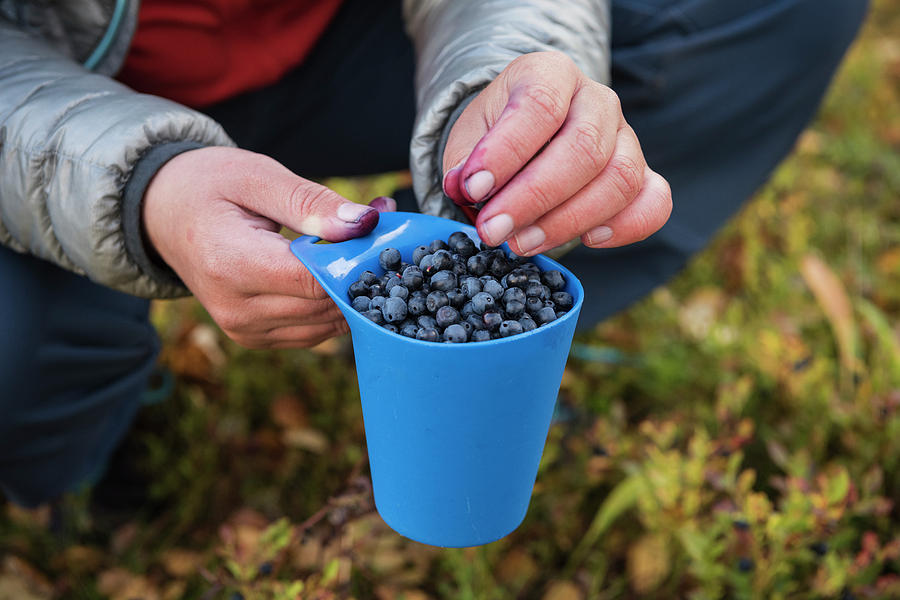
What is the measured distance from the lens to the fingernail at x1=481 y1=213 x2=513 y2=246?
2.49 ft

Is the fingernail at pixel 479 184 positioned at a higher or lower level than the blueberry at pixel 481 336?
higher

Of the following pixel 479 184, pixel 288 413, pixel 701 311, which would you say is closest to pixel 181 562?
pixel 288 413

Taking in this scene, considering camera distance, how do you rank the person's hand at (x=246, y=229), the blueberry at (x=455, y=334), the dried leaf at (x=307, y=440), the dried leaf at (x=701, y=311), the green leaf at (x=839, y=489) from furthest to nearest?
1. the dried leaf at (x=701, y=311)
2. the dried leaf at (x=307, y=440)
3. the green leaf at (x=839, y=489)
4. the person's hand at (x=246, y=229)
5. the blueberry at (x=455, y=334)

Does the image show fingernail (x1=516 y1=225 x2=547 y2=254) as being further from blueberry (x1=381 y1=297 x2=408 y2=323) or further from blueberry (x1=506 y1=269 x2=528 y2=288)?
blueberry (x1=381 y1=297 x2=408 y2=323)

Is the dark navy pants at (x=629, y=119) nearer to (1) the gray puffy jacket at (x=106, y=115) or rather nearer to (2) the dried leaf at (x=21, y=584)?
(2) the dried leaf at (x=21, y=584)

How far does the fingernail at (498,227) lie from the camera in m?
0.76

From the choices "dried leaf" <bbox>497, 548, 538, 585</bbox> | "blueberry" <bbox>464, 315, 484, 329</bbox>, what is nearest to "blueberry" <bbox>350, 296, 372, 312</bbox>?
"blueberry" <bbox>464, 315, 484, 329</bbox>

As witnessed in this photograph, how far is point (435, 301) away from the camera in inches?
30.5

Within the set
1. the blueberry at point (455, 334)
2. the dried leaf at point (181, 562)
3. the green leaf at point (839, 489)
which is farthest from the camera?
the dried leaf at point (181, 562)

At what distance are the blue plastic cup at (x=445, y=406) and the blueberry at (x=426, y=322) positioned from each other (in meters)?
0.03

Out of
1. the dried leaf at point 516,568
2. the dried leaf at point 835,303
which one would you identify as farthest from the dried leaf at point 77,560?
the dried leaf at point 835,303

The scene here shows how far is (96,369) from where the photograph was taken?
1230mm

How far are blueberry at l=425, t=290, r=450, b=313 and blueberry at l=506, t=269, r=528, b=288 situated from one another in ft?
0.26

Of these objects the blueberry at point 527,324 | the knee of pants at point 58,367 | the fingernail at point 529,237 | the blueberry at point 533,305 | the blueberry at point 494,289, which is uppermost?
the fingernail at point 529,237
